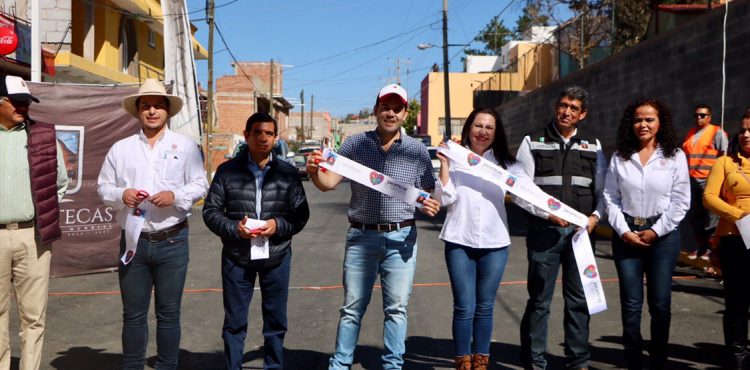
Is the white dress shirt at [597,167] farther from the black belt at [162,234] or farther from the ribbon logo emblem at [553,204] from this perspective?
the black belt at [162,234]

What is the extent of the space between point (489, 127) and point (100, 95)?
613 centimetres

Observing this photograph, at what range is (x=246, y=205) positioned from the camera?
14.7 feet

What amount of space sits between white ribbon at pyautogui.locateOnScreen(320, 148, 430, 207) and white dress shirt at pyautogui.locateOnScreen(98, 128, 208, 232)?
34.6 inches

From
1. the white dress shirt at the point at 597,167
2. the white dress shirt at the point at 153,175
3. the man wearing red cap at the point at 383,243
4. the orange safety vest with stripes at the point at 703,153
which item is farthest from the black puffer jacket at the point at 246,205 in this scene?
the orange safety vest with stripes at the point at 703,153

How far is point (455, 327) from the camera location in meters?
4.62

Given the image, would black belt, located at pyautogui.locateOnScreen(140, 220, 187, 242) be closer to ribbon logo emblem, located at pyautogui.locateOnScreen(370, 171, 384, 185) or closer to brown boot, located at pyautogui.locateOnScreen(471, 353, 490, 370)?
ribbon logo emblem, located at pyautogui.locateOnScreen(370, 171, 384, 185)

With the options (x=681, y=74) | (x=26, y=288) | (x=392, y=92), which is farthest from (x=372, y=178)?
(x=681, y=74)

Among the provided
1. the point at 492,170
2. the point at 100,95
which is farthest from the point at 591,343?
the point at 100,95

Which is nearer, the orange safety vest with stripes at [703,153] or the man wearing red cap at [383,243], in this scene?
the man wearing red cap at [383,243]

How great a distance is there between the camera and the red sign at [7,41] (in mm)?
11634

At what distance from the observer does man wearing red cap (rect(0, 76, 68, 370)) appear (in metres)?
4.29

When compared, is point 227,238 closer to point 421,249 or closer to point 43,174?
point 43,174

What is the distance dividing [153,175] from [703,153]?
22.3 feet

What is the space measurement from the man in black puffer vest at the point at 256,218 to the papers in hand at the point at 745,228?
2.94 metres
